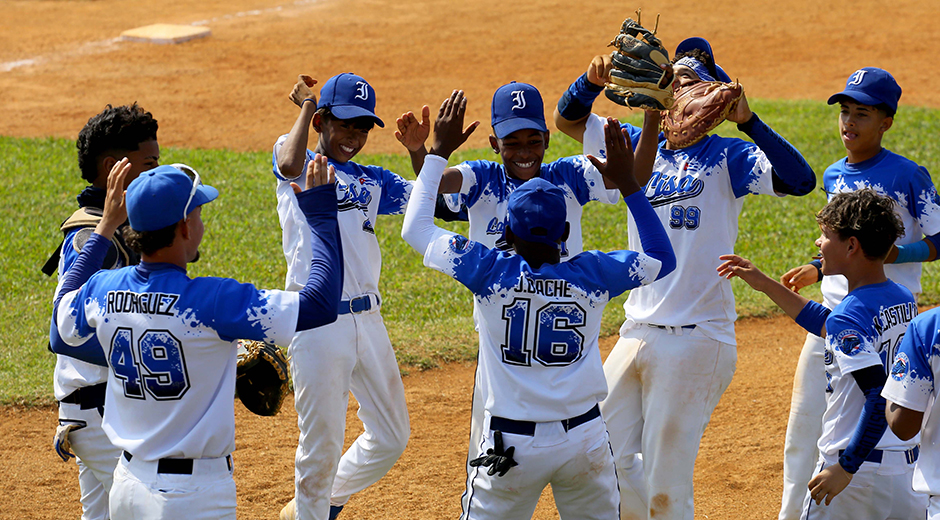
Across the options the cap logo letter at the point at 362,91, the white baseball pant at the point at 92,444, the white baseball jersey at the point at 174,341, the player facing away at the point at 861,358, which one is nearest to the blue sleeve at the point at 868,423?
the player facing away at the point at 861,358

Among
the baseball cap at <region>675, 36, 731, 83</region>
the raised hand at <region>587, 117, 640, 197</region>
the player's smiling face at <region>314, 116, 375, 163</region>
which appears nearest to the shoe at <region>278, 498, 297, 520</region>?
the player's smiling face at <region>314, 116, 375, 163</region>

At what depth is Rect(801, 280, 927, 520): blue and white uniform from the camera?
12.1 feet

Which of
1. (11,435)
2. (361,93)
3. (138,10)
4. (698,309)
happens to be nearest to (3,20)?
(138,10)

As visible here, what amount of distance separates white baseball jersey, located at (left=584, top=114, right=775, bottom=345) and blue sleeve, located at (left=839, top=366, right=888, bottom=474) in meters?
1.06

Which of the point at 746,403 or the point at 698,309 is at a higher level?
the point at 698,309

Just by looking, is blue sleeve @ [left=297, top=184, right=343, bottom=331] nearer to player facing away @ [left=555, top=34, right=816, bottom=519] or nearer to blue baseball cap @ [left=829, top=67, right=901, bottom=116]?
player facing away @ [left=555, top=34, right=816, bottom=519]

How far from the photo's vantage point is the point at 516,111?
14.7 feet

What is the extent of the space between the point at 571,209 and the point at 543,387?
4.27 feet

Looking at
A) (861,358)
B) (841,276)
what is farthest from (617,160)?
(841,276)

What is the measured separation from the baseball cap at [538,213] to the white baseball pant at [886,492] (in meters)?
1.61

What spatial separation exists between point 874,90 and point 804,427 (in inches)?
73.5

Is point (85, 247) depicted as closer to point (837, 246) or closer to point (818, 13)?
point (837, 246)

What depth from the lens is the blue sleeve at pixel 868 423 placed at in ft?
11.7

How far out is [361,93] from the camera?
16.2 ft
